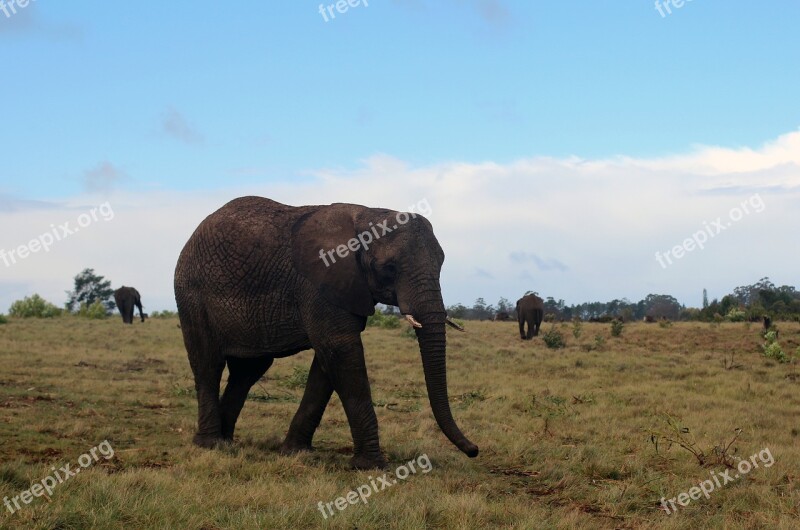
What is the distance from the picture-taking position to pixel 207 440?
33.8 feet

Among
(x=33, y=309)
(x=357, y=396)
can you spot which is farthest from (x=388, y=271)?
(x=33, y=309)

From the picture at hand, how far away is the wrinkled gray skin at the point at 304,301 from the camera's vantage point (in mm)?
8781

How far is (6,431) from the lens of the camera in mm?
10688

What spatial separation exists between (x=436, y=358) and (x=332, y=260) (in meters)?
1.59

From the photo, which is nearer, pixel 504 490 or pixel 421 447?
pixel 504 490

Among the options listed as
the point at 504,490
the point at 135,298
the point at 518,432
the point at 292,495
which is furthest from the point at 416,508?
the point at 135,298

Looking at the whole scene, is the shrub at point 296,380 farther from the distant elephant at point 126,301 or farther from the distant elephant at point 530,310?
the distant elephant at point 126,301

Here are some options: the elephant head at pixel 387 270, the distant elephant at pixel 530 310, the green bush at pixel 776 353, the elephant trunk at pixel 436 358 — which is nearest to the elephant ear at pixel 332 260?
the elephant head at pixel 387 270

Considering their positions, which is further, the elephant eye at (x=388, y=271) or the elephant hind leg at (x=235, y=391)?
the elephant hind leg at (x=235, y=391)

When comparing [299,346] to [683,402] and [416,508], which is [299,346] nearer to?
[416,508]

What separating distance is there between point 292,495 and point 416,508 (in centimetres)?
117

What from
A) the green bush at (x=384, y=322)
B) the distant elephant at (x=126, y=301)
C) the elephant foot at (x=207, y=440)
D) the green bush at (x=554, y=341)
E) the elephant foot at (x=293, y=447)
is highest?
the distant elephant at (x=126, y=301)

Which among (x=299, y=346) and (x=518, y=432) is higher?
(x=299, y=346)

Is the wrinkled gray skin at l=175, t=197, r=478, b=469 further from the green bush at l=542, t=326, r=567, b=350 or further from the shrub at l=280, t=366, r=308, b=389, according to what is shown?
the green bush at l=542, t=326, r=567, b=350
